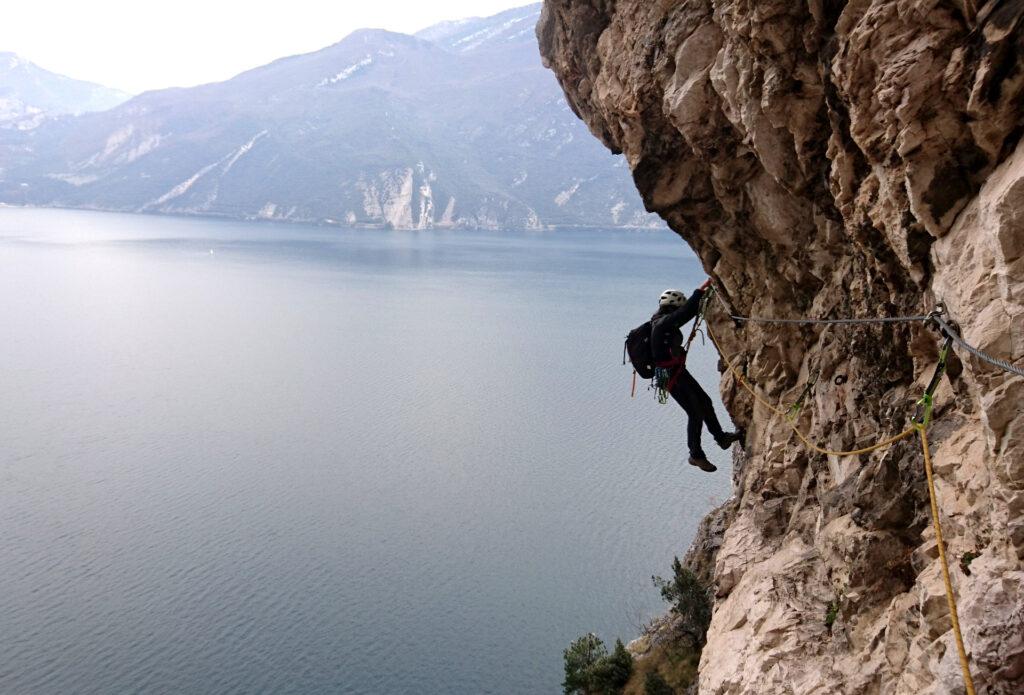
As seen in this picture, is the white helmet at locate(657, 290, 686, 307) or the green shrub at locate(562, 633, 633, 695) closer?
the white helmet at locate(657, 290, 686, 307)

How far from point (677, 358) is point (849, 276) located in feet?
6.23

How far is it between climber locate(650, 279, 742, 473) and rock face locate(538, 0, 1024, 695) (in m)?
1.20

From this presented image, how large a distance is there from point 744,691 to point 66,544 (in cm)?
2531

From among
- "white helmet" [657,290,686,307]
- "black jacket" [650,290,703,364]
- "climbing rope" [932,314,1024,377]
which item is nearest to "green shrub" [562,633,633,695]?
"black jacket" [650,290,703,364]

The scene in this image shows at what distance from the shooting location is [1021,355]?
4172 mm

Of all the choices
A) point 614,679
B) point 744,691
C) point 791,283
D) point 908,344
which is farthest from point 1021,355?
point 614,679

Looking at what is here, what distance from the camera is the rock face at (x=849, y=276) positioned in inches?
176

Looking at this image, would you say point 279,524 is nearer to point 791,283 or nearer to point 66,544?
point 66,544

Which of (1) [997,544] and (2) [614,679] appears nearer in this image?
(1) [997,544]

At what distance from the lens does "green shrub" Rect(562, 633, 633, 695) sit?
750 inches

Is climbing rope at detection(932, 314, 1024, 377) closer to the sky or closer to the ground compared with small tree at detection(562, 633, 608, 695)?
closer to the sky

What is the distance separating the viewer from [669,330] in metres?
8.57

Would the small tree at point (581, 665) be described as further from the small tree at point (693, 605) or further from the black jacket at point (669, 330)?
the black jacket at point (669, 330)

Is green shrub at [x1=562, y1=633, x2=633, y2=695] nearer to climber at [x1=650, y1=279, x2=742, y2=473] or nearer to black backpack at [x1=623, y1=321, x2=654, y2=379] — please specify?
climber at [x1=650, y1=279, x2=742, y2=473]
